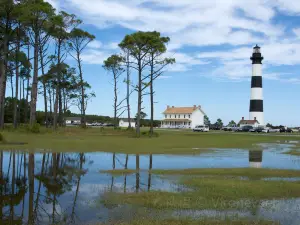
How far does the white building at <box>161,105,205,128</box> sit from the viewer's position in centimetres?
10788

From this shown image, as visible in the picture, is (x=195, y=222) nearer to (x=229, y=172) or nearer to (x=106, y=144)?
(x=229, y=172)

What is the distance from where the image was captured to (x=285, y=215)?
8789mm

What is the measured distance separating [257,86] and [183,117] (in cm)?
3565

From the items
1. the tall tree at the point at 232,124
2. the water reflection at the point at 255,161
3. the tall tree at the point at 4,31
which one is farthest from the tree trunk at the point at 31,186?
the tall tree at the point at 232,124

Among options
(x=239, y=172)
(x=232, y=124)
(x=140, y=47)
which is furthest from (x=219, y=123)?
(x=239, y=172)

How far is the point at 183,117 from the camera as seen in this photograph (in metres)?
110

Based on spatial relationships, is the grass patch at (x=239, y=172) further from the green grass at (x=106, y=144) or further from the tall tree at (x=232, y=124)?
the tall tree at (x=232, y=124)

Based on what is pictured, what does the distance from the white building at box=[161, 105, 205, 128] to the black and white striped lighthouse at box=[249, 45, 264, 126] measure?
30.9m

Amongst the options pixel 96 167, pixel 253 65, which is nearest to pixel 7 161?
pixel 96 167

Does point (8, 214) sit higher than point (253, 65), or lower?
lower

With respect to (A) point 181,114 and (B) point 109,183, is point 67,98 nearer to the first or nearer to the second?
(A) point 181,114

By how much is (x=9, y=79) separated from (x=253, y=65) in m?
50.0

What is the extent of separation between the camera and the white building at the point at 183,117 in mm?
107875

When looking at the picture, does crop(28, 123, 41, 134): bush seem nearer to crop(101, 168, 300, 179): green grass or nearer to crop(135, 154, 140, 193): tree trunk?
crop(135, 154, 140, 193): tree trunk
